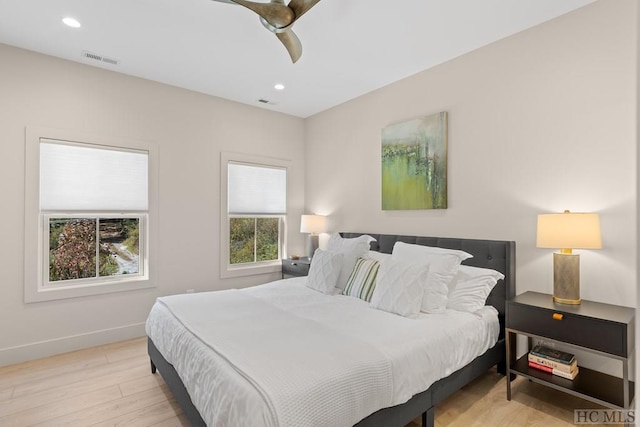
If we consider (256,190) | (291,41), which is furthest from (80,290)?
(291,41)

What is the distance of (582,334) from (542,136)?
150cm

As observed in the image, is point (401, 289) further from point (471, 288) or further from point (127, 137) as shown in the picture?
point (127, 137)

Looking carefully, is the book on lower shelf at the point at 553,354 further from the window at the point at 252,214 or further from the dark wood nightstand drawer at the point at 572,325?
the window at the point at 252,214

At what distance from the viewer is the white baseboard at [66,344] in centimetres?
293

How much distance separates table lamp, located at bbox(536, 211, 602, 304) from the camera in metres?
2.14

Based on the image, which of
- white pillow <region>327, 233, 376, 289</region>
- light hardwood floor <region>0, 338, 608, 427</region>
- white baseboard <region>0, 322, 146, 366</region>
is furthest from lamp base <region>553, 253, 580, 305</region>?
white baseboard <region>0, 322, 146, 366</region>

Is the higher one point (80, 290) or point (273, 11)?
point (273, 11)

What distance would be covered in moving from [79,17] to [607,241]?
4257 mm

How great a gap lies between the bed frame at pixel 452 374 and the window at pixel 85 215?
128 cm

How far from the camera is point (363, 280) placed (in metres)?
2.88

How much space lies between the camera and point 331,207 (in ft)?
14.9

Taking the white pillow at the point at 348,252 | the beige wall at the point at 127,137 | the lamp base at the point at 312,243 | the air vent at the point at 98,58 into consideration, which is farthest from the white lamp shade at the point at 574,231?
the air vent at the point at 98,58

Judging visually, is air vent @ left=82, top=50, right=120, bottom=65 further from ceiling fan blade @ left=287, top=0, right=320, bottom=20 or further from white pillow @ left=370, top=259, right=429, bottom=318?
white pillow @ left=370, top=259, right=429, bottom=318

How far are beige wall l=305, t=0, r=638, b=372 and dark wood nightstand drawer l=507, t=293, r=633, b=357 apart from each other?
→ 1.47 ft
